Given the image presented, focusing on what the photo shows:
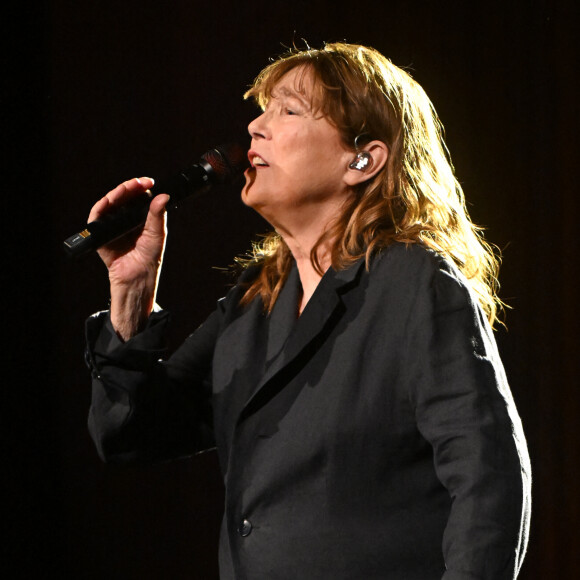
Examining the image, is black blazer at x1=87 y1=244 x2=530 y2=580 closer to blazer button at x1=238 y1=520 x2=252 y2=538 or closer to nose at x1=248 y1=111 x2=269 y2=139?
blazer button at x1=238 y1=520 x2=252 y2=538

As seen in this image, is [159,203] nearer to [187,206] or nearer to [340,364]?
[340,364]

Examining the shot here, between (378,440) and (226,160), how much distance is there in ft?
1.85

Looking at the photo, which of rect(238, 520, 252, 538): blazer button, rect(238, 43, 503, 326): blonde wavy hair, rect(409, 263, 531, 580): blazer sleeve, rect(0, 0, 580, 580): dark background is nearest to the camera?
rect(409, 263, 531, 580): blazer sleeve

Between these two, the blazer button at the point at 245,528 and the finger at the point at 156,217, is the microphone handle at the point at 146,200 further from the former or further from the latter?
the blazer button at the point at 245,528

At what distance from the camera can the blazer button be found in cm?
117

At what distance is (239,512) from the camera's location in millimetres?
1192

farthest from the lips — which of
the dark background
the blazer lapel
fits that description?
the dark background

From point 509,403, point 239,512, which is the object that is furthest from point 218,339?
point 509,403

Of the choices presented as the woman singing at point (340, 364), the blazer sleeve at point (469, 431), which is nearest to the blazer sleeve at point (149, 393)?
the woman singing at point (340, 364)

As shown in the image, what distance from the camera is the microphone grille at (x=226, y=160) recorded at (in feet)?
4.50

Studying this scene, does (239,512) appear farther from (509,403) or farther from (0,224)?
(0,224)

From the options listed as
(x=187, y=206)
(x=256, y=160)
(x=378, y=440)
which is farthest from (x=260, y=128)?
(x=187, y=206)

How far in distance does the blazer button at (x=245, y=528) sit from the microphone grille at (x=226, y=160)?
0.57 metres

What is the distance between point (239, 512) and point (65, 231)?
115 centimetres
